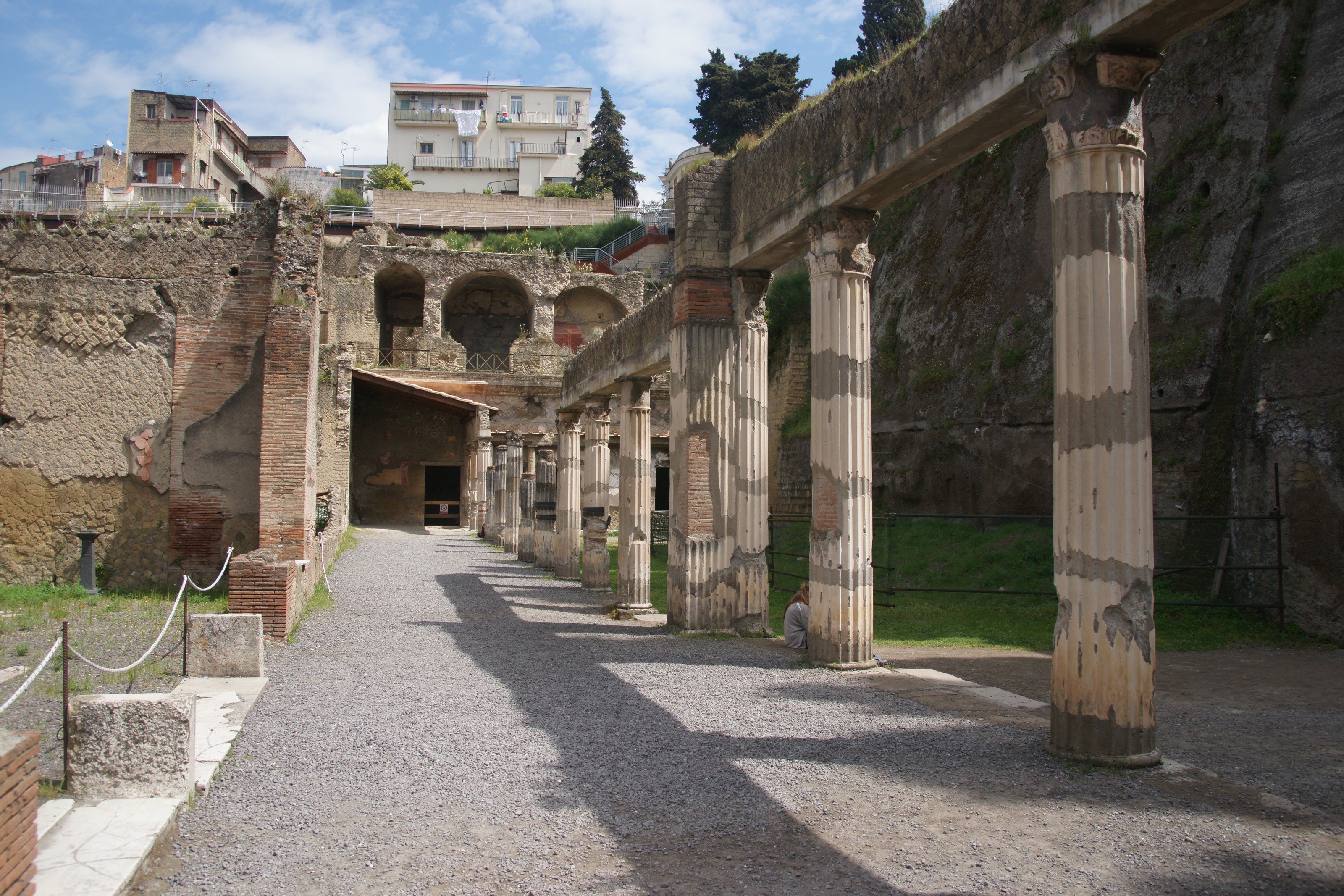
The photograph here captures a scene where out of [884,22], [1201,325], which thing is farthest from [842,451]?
[884,22]

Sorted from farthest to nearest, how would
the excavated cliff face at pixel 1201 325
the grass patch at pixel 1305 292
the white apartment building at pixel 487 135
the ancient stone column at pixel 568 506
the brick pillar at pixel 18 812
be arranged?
the white apartment building at pixel 487 135
the ancient stone column at pixel 568 506
the excavated cliff face at pixel 1201 325
the grass patch at pixel 1305 292
the brick pillar at pixel 18 812

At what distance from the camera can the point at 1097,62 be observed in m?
4.78

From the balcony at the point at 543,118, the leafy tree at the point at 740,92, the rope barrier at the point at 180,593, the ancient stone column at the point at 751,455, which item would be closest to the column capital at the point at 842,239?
the ancient stone column at the point at 751,455

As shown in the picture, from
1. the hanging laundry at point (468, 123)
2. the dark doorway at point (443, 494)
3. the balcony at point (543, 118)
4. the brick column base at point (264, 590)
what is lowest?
the brick column base at point (264, 590)

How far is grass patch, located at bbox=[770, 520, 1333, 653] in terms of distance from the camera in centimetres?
943

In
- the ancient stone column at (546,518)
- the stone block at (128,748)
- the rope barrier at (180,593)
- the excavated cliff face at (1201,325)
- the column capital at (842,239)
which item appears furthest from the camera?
the ancient stone column at (546,518)

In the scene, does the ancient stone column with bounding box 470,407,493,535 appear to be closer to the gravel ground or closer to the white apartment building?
the gravel ground

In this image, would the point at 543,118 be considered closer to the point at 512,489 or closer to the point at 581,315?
the point at 581,315

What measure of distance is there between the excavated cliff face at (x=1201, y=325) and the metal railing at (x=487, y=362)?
2252cm

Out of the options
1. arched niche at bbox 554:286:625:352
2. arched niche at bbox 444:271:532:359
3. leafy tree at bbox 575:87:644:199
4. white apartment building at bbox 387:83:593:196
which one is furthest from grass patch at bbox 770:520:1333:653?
white apartment building at bbox 387:83:593:196

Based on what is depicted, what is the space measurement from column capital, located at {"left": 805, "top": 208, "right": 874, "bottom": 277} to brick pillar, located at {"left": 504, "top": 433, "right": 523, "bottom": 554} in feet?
44.6

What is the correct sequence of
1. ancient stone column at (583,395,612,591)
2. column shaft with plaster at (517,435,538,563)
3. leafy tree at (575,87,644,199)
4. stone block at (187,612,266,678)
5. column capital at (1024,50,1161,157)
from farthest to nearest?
leafy tree at (575,87,644,199)
column shaft with plaster at (517,435,538,563)
ancient stone column at (583,395,612,591)
stone block at (187,612,266,678)
column capital at (1024,50,1161,157)

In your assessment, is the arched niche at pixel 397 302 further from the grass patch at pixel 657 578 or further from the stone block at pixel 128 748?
the stone block at pixel 128 748

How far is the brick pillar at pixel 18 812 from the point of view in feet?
9.29
